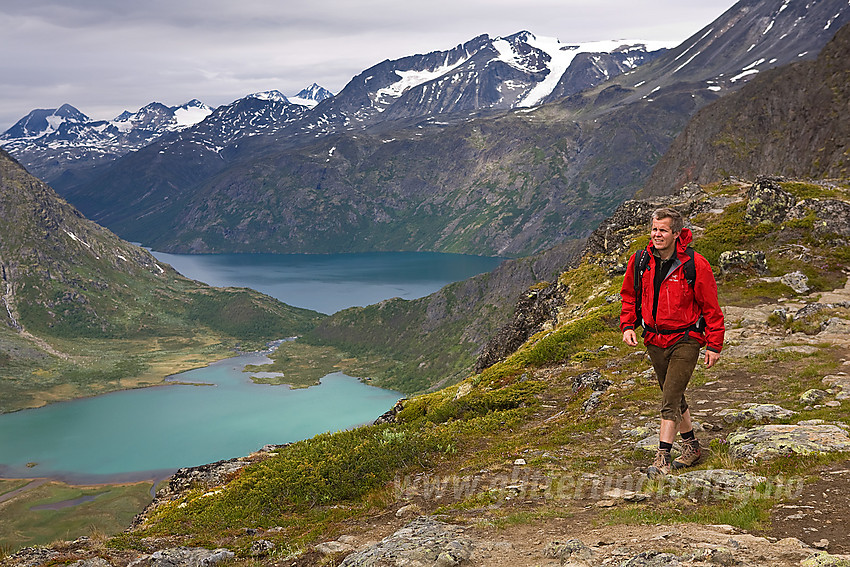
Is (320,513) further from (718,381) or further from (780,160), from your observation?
(780,160)

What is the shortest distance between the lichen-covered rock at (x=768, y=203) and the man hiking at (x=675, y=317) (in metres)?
23.9

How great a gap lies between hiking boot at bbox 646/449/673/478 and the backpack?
2.61 metres

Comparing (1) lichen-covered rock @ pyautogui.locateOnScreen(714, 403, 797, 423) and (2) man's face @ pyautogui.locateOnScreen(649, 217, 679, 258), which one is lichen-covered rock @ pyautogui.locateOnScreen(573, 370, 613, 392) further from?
(2) man's face @ pyautogui.locateOnScreen(649, 217, 679, 258)

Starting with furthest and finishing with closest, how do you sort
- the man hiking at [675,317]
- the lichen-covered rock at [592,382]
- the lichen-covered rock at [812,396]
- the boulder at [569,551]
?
the lichen-covered rock at [592,382]
the lichen-covered rock at [812,396]
the man hiking at [675,317]
the boulder at [569,551]

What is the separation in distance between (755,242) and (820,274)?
4.46 metres

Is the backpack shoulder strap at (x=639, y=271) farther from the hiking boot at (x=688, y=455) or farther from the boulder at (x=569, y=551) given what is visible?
the boulder at (x=569, y=551)

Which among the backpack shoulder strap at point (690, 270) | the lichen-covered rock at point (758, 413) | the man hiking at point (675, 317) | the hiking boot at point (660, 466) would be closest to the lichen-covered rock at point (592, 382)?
the lichen-covered rock at point (758, 413)

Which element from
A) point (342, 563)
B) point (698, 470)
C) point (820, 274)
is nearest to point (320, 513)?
point (342, 563)

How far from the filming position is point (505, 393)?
2131cm

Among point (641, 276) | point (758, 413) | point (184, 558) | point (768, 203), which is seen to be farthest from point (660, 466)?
point (768, 203)

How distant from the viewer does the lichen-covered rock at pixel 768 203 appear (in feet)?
103

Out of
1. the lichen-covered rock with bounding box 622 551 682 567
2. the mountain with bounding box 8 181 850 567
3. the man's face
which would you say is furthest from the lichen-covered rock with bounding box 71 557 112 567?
the man's face

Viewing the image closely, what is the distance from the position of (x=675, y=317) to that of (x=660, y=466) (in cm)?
321

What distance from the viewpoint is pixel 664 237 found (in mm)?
11836
